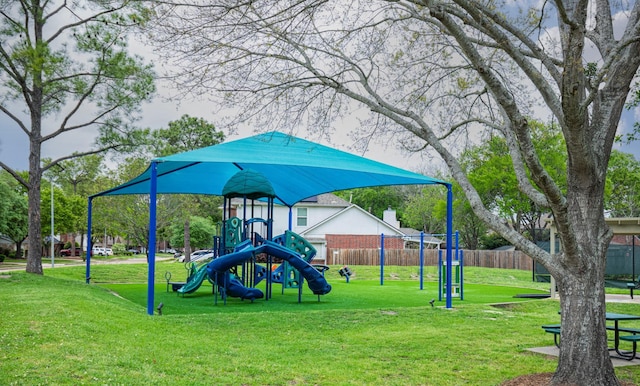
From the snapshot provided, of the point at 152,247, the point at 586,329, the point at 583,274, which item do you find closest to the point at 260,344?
the point at 152,247

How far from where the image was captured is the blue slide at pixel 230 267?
14.8 m

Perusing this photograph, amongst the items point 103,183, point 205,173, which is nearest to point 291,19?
point 205,173

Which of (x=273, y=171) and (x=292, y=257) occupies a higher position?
(x=273, y=171)

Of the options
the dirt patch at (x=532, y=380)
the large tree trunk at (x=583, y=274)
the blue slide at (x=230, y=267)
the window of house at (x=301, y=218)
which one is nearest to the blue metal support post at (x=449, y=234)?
the blue slide at (x=230, y=267)

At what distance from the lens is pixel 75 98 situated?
2320cm

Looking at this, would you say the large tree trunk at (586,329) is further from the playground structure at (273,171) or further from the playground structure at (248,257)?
the playground structure at (248,257)

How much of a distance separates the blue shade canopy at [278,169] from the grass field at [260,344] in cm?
317

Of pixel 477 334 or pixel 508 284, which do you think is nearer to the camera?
pixel 477 334

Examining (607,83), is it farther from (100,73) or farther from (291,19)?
(100,73)

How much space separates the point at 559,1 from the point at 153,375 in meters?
5.65

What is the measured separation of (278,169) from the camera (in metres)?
19.9

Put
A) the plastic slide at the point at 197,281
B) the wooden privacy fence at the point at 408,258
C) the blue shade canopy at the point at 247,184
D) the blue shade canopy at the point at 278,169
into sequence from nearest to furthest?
the blue shade canopy at the point at 278,169 → the plastic slide at the point at 197,281 → the blue shade canopy at the point at 247,184 → the wooden privacy fence at the point at 408,258

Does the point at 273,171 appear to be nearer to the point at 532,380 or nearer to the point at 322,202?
the point at 532,380

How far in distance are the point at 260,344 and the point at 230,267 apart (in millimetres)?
5899
